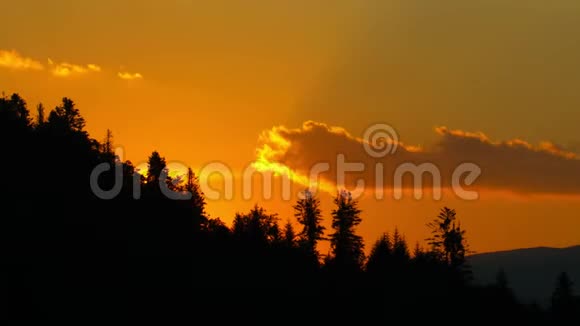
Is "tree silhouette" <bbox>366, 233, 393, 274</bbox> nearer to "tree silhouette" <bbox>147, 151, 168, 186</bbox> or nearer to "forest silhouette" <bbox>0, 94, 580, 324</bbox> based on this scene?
"forest silhouette" <bbox>0, 94, 580, 324</bbox>

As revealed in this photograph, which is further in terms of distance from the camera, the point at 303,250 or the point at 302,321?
the point at 303,250

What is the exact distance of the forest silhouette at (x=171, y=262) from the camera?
96125mm

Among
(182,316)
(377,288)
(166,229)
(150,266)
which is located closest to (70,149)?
(166,229)

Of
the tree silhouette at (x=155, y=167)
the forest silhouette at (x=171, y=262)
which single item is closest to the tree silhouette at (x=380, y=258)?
the forest silhouette at (x=171, y=262)

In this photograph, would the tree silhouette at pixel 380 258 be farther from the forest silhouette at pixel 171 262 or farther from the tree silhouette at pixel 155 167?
the tree silhouette at pixel 155 167

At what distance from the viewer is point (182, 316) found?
102062 millimetres

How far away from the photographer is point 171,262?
111812 millimetres

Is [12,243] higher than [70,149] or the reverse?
the reverse

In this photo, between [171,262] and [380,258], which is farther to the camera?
[380,258]

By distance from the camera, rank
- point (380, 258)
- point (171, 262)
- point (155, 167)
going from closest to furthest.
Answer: point (171, 262) < point (380, 258) < point (155, 167)

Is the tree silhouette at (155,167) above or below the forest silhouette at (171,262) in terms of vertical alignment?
above

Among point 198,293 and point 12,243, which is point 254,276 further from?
point 12,243

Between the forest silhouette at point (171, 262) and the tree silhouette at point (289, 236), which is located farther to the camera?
the tree silhouette at point (289, 236)

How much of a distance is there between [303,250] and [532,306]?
43.9 m
